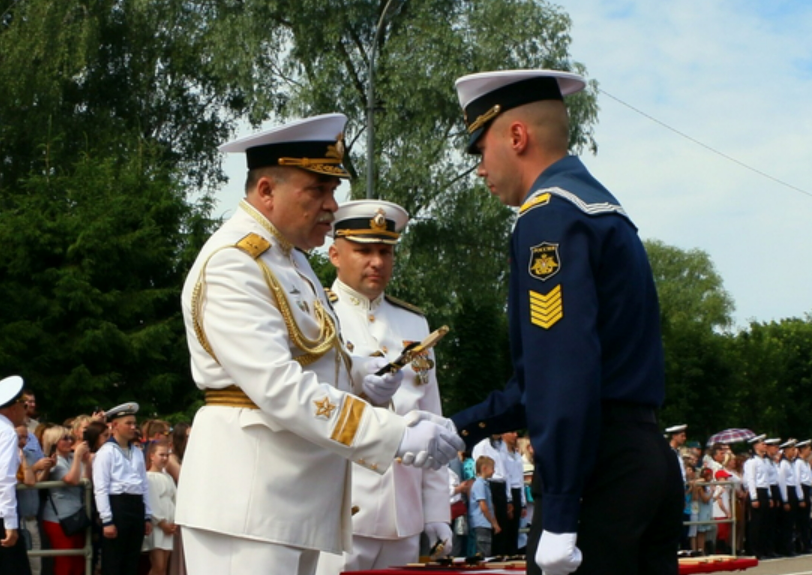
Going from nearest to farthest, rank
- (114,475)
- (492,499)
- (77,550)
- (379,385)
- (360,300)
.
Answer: (379,385) → (360,300) → (77,550) → (114,475) → (492,499)

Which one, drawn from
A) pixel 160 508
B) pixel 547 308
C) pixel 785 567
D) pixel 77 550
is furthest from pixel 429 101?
pixel 547 308

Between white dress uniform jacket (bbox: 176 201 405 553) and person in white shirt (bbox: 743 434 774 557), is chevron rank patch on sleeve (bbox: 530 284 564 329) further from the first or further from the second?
person in white shirt (bbox: 743 434 774 557)

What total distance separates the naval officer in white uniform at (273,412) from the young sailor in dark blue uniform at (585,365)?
597mm

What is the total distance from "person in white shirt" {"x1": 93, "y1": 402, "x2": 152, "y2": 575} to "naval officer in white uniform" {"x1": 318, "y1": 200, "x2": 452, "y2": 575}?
586cm

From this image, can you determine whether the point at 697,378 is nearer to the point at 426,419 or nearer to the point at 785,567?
the point at 785,567

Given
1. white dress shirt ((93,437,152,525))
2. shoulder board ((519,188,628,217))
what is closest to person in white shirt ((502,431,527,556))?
white dress shirt ((93,437,152,525))

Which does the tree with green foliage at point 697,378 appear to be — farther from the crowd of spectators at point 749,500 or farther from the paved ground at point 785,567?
the paved ground at point 785,567

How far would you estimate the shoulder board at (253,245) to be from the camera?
439 centimetres

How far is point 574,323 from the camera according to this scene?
3.66 metres

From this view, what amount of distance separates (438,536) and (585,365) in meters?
2.86

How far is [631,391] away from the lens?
12.5 feet

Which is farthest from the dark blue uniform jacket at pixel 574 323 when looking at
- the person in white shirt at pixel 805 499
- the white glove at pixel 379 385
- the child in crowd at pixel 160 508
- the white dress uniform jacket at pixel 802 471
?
the white dress uniform jacket at pixel 802 471

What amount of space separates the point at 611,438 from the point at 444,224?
25.2m

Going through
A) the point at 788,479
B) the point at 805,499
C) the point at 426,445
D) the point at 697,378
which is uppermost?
the point at 697,378
